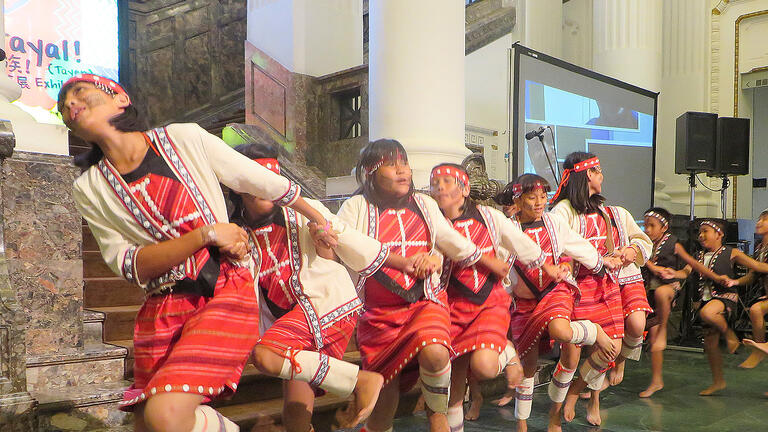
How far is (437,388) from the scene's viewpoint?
10.9 ft

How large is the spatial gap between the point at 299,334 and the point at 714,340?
13.8ft

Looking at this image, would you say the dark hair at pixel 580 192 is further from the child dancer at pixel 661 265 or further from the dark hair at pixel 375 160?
the child dancer at pixel 661 265

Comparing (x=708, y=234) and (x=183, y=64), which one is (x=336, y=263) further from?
(x=183, y=64)

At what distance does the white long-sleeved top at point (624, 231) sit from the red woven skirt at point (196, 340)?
2.73 meters

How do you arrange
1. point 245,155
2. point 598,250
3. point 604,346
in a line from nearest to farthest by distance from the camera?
point 245,155, point 604,346, point 598,250

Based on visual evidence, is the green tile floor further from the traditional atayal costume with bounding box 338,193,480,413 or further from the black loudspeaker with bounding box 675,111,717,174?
the black loudspeaker with bounding box 675,111,717,174

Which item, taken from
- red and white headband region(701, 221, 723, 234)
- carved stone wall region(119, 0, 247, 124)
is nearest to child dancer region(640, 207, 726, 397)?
red and white headband region(701, 221, 723, 234)

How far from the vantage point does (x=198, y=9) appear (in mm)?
10703

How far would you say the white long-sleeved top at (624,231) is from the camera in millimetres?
4691

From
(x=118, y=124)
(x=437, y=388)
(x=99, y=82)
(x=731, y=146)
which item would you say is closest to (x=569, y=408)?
(x=437, y=388)

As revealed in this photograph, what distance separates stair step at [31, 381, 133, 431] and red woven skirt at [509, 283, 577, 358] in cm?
226

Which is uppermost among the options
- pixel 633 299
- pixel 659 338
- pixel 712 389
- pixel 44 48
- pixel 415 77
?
pixel 44 48

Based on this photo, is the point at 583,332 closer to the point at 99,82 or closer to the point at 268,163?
the point at 268,163

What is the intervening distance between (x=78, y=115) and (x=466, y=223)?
2.05m
